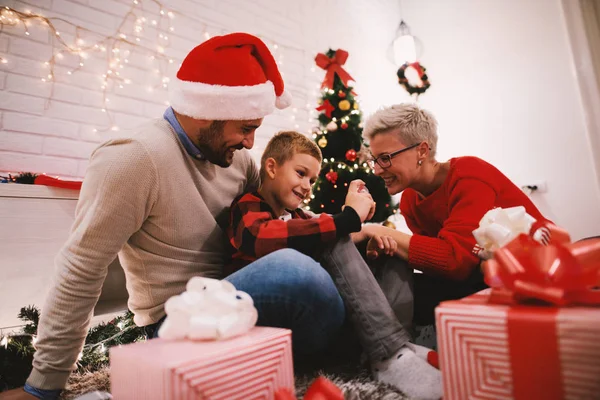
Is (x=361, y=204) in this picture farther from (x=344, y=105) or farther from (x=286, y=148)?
(x=344, y=105)

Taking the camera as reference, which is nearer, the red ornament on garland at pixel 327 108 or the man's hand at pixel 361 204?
the man's hand at pixel 361 204

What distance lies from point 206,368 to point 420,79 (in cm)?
369

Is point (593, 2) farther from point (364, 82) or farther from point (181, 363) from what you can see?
point (181, 363)

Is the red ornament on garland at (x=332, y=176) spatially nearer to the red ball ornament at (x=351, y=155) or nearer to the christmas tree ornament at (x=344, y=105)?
the red ball ornament at (x=351, y=155)

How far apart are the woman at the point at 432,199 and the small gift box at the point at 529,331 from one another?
1.50 ft

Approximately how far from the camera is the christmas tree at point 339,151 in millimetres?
2402

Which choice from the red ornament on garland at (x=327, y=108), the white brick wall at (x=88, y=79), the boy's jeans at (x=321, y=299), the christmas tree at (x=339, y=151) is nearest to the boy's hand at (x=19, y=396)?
the boy's jeans at (x=321, y=299)

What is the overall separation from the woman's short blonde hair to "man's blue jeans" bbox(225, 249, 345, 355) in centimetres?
72

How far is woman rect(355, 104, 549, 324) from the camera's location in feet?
3.41

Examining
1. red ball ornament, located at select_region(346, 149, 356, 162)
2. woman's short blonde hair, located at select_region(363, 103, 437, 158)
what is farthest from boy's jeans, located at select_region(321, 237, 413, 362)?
red ball ornament, located at select_region(346, 149, 356, 162)

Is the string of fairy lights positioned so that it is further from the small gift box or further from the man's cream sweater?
the small gift box

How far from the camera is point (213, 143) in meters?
1.06

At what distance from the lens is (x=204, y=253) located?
1.01m

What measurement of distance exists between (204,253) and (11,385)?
758mm
